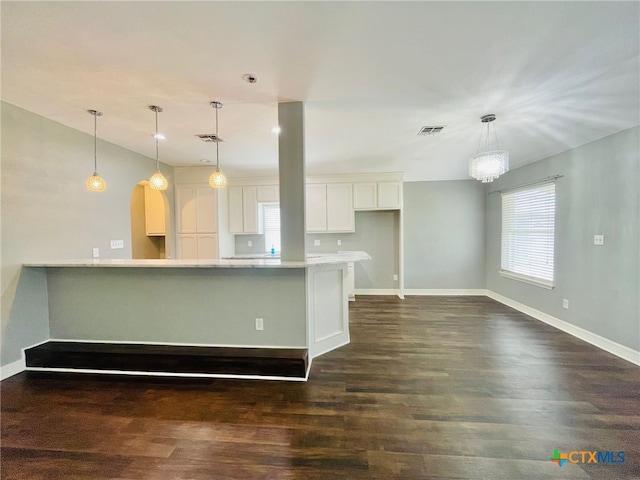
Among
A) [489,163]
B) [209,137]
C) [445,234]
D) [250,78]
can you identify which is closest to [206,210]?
[209,137]

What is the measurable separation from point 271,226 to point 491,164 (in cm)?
405

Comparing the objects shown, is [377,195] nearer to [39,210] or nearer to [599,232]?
[599,232]

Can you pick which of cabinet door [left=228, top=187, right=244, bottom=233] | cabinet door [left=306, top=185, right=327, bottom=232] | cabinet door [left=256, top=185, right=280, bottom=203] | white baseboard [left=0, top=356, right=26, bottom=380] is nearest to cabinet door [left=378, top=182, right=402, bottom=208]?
cabinet door [left=306, top=185, right=327, bottom=232]

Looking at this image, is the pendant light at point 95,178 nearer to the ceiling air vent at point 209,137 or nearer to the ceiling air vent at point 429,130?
the ceiling air vent at point 209,137

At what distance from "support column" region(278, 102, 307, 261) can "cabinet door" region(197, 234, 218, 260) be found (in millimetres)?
2717

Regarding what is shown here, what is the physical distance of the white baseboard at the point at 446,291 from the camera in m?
5.45

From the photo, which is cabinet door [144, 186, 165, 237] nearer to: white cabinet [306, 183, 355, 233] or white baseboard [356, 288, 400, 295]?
white cabinet [306, 183, 355, 233]

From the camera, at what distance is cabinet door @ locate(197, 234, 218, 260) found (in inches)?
189

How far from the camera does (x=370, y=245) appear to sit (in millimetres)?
5582

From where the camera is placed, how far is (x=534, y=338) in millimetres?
3283

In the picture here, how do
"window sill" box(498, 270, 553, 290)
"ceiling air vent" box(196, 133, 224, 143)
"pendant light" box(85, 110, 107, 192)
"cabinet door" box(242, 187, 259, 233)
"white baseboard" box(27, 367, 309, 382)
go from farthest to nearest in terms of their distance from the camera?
"cabinet door" box(242, 187, 259, 233)
"window sill" box(498, 270, 553, 290)
"ceiling air vent" box(196, 133, 224, 143)
"pendant light" box(85, 110, 107, 192)
"white baseboard" box(27, 367, 309, 382)

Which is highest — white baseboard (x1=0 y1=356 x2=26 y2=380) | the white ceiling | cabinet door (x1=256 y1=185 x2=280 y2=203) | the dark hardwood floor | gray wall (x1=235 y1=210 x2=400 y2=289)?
the white ceiling

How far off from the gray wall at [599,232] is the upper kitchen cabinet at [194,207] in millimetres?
5430

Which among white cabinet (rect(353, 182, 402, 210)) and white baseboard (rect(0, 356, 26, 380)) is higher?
white cabinet (rect(353, 182, 402, 210))
